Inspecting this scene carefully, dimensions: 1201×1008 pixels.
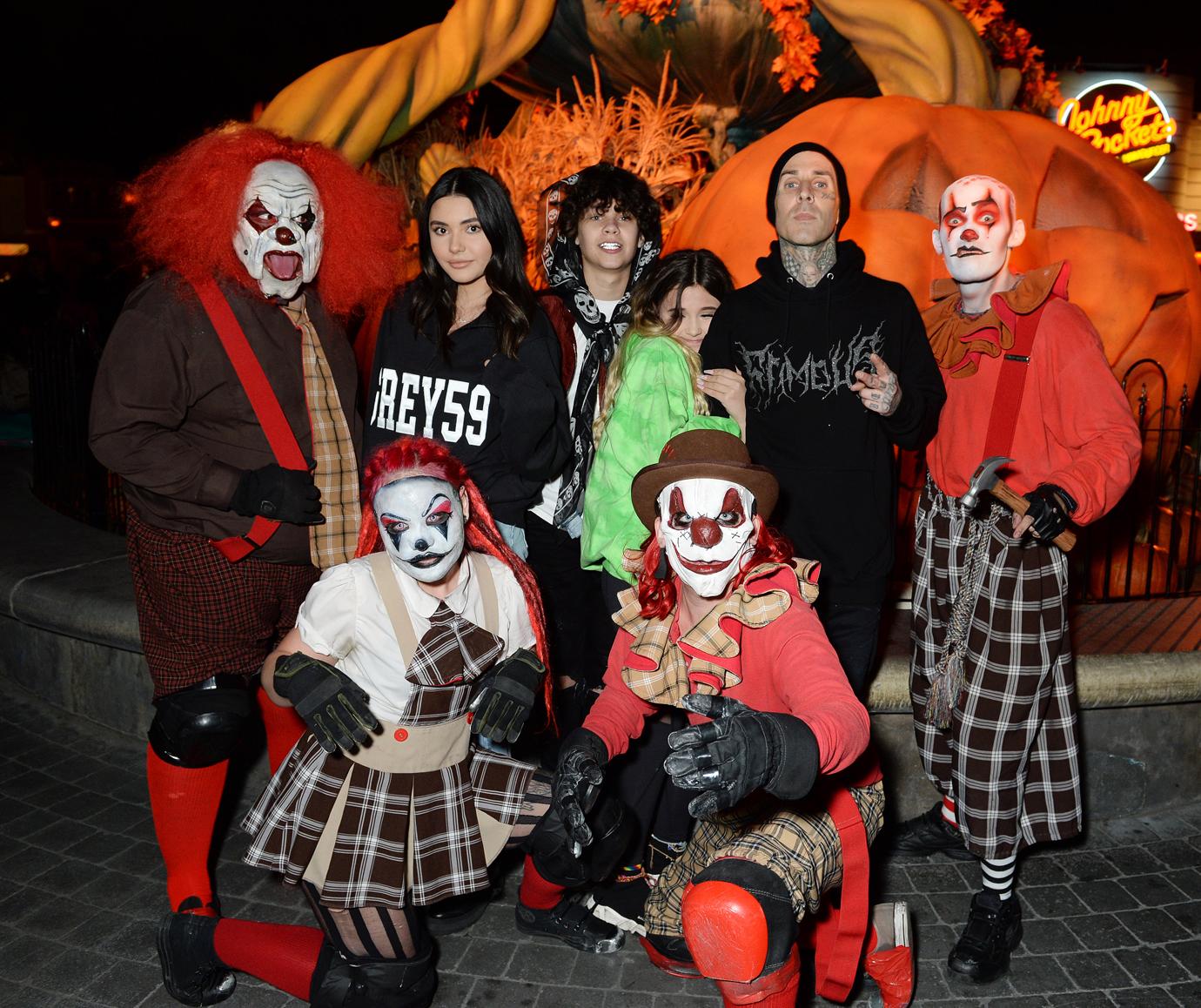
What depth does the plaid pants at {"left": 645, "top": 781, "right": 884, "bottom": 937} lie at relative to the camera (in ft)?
7.26

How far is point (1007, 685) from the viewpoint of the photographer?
2807 mm

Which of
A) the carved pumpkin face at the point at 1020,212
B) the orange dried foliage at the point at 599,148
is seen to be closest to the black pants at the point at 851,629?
the carved pumpkin face at the point at 1020,212

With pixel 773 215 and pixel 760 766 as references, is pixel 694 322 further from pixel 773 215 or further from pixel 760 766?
pixel 760 766

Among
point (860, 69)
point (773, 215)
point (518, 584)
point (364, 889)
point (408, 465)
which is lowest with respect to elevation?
point (364, 889)

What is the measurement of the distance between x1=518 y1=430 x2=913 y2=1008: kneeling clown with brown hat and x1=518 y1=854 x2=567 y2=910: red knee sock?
13.7 inches

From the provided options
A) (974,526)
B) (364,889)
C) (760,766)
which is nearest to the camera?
(760,766)

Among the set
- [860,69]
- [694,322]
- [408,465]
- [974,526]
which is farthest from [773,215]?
[860,69]

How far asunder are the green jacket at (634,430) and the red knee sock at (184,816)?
119 centimetres

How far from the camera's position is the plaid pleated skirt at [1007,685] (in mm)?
2785

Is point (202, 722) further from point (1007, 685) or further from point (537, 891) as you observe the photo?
point (1007, 685)

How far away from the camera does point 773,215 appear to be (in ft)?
9.59

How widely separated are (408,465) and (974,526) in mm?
1485

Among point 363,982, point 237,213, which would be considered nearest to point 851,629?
point 363,982

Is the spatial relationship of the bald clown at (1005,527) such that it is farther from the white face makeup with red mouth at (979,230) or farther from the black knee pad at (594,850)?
the black knee pad at (594,850)
